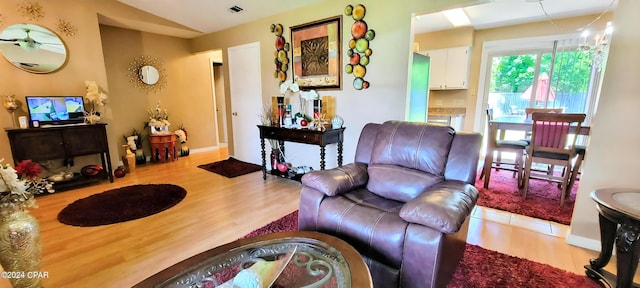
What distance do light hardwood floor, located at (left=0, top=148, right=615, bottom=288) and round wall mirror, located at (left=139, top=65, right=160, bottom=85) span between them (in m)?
2.28

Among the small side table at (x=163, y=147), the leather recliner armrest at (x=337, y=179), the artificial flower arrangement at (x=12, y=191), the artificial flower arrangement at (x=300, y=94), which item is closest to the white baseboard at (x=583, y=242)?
the leather recliner armrest at (x=337, y=179)

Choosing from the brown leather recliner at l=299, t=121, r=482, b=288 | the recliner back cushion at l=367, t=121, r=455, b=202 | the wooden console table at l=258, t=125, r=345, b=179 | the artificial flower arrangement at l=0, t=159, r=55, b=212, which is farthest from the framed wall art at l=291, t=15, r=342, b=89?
the artificial flower arrangement at l=0, t=159, r=55, b=212

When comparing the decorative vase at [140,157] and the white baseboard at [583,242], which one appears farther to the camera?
the decorative vase at [140,157]

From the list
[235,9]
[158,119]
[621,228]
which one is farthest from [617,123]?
[158,119]

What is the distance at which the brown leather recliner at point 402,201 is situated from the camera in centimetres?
133

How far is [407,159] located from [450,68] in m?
3.43

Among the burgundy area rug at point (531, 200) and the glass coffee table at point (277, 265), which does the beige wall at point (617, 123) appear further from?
the glass coffee table at point (277, 265)

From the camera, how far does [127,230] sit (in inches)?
94.3

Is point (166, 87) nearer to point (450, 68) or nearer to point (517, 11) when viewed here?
point (450, 68)

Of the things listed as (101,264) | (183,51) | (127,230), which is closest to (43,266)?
(101,264)

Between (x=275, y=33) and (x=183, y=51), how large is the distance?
2485 mm

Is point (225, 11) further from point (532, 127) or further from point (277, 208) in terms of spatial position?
point (532, 127)

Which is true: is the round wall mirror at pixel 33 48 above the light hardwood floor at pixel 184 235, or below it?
above

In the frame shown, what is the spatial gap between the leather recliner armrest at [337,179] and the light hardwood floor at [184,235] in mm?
940
